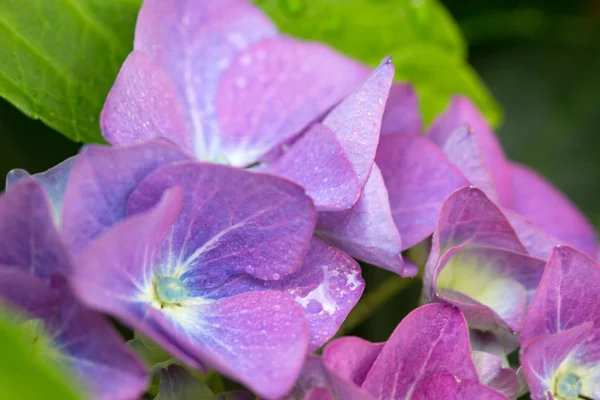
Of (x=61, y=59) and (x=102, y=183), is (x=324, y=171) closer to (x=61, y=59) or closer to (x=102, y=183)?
(x=102, y=183)

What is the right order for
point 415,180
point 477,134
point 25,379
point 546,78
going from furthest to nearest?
point 546,78 → point 477,134 → point 415,180 → point 25,379

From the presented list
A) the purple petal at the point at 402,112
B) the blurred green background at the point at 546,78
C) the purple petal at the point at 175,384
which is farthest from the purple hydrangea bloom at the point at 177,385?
the blurred green background at the point at 546,78

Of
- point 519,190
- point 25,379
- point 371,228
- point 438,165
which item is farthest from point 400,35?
point 25,379

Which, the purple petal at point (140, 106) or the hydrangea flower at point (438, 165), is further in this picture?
the hydrangea flower at point (438, 165)

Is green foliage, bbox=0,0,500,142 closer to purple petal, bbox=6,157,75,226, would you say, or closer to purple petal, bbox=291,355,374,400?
purple petal, bbox=6,157,75,226

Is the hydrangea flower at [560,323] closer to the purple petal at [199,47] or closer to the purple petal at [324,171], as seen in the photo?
the purple petal at [324,171]

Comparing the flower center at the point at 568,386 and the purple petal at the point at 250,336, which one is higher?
the purple petal at the point at 250,336
